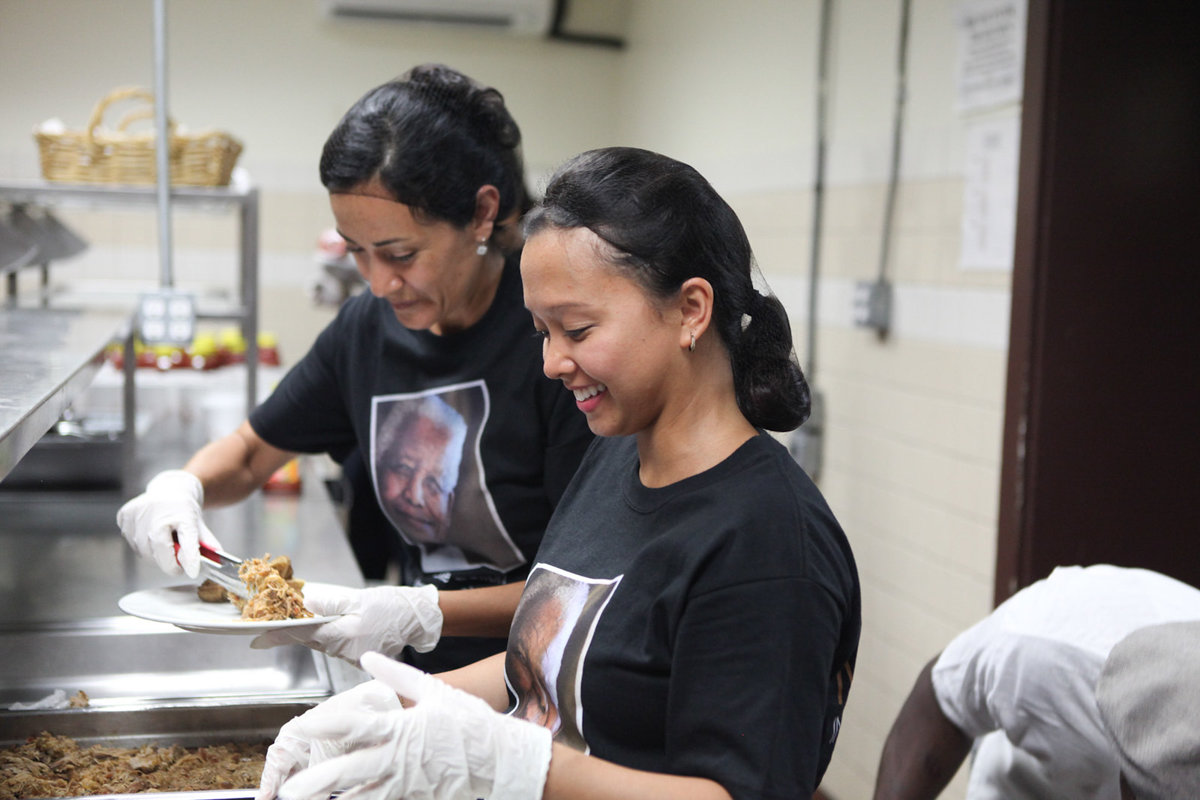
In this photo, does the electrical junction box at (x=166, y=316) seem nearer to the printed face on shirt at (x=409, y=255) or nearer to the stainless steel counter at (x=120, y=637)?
the stainless steel counter at (x=120, y=637)

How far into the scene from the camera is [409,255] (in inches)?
65.3

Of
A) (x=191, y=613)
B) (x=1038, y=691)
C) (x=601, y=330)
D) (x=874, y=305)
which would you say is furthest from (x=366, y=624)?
(x=874, y=305)

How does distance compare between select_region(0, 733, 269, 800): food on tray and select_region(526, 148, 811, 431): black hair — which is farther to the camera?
select_region(0, 733, 269, 800): food on tray

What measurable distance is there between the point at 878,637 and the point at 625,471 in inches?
94.7

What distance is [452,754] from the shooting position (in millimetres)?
1039

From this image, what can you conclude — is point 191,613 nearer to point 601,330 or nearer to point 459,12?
point 601,330

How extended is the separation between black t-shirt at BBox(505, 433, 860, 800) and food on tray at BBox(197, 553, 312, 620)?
373 mm

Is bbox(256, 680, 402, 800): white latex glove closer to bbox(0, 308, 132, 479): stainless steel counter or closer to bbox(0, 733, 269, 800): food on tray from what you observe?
bbox(0, 733, 269, 800): food on tray

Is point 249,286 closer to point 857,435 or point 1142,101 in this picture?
point 857,435

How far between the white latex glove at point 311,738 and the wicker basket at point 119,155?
196 cm

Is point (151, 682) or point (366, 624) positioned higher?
point (366, 624)

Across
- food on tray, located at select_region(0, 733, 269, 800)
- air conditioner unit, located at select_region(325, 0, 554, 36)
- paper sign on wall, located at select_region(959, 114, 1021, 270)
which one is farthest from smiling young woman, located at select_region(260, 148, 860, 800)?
air conditioner unit, located at select_region(325, 0, 554, 36)

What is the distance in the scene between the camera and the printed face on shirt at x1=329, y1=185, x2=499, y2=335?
64.3 inches

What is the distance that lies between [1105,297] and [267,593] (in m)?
2.07
